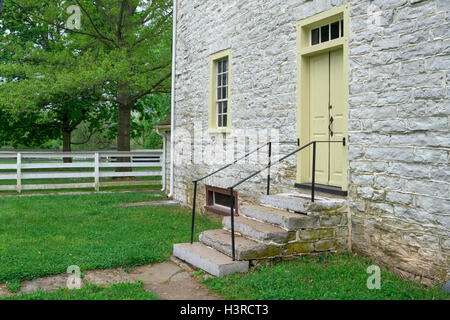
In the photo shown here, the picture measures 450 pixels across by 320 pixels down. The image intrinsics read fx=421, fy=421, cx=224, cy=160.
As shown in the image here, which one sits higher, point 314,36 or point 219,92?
point 314,36

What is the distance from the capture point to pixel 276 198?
6219 mm

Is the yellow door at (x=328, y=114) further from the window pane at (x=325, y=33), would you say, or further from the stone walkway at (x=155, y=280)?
the stone walkway at (x=155, y=280)

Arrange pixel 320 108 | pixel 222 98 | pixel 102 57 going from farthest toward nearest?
pixel 102 57 → pixel 222 98 → pixel 320 108

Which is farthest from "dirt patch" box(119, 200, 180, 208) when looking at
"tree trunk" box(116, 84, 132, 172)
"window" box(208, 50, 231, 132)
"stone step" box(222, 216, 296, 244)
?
"tree trunk" box(116, 84, 132, 172)

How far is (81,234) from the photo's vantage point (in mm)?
7414

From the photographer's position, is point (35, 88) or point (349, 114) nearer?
point (349, 114)

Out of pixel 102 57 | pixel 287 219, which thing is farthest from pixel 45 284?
pixel 102 57

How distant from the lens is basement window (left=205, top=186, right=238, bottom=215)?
8.89 m

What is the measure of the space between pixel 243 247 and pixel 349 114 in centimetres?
231

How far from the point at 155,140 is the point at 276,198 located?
3184 centimetres

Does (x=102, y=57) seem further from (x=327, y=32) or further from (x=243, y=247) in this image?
(x=243, y=247)

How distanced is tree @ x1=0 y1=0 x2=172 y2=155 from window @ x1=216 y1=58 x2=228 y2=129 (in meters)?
5.95

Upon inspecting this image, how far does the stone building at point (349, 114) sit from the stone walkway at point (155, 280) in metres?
0.71

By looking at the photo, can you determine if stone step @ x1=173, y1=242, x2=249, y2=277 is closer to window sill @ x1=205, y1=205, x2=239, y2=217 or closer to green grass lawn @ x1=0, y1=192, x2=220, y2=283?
green grass lawn @ x1=0, y1=192, x2=220, y2=283
